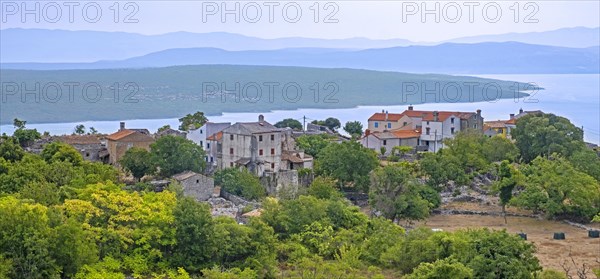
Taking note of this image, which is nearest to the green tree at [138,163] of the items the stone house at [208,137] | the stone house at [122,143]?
the stone house at [122,143]

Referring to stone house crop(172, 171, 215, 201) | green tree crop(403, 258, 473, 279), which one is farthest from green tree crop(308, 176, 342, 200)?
green tree crop(403, 258, 473, 279)

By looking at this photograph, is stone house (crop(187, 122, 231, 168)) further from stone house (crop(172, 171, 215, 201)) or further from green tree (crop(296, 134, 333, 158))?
stone house (crop(172, 171, 215, 201))

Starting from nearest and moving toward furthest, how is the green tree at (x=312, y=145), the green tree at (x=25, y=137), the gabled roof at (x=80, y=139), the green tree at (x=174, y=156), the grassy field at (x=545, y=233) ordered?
the grassy field at (x=545, y=233)
the green tree at (x=174, y=156)
the gabled roof at (x=80, y=139)
the green tree at (x=312, y=145)
the green tree at (x=25, y=137)

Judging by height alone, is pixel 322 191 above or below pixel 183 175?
below

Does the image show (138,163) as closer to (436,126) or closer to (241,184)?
(241,184)

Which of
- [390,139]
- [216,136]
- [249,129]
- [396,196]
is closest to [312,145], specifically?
[216,136]

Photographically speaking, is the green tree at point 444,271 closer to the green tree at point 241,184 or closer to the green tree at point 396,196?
the green tree at point 396,196
